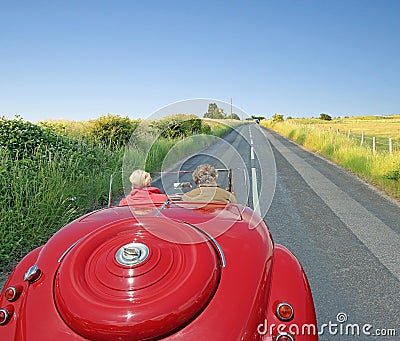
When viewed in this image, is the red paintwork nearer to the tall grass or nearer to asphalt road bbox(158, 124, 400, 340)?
asphalt road bbox(158, 124, 400, 340)

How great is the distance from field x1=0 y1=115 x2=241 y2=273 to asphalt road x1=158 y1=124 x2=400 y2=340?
10.8 inches

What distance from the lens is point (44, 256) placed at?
232 centimetres

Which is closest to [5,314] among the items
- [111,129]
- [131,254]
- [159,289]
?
[131,254]

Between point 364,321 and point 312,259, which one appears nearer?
point 364,321

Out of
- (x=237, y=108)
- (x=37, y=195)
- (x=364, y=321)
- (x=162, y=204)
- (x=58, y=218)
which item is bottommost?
(x=364, y=321)

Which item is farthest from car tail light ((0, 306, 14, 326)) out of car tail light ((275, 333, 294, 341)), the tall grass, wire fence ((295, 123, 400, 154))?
wire fence ((295, 123, 400, 154))

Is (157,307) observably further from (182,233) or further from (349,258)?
(349,258)

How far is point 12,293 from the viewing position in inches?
88.5

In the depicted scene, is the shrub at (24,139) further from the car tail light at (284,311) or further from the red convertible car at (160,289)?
the car tail light at (284,311)

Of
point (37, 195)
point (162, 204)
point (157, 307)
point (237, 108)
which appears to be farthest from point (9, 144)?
point (157, 307)

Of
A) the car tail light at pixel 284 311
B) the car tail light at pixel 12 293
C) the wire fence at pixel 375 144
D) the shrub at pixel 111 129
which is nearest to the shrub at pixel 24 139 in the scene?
the shrub at pixel 111 129

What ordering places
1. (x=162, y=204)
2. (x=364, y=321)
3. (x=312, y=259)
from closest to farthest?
(x=162, y=204) < (x=364, y=321) < (x=312, y=259)

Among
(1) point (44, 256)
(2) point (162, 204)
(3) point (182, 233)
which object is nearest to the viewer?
(3) point (182, 233)

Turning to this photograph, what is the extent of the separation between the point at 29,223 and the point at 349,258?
4317 millimetres
